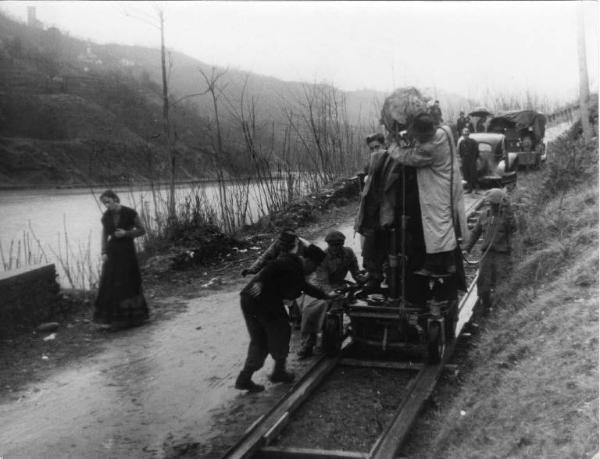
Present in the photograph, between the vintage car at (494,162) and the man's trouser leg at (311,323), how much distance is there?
12.9 m

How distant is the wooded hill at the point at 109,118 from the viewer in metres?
18.3

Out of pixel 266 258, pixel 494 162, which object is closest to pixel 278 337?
pixel 266 258

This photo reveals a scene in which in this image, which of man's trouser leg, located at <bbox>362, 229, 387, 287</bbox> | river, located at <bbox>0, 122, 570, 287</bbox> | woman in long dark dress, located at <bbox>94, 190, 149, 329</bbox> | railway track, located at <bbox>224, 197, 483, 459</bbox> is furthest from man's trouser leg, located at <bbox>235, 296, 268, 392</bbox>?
river, located at <bbox>0, 122, 570, 287</bbox>

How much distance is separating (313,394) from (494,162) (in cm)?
1569

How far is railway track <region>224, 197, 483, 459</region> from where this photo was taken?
4957mm

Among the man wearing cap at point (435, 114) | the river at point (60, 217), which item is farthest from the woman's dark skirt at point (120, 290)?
the man wearing cap at point (435, 114)

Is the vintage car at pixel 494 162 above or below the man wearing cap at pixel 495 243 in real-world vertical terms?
above

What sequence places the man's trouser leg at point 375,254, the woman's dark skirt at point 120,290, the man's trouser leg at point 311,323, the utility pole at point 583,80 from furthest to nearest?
the utility pole at point 583,80 → the woman's dark skirt at point 120,290 → the man's trouser leg at point 311,323 → the man's trouser leg at point 375,254

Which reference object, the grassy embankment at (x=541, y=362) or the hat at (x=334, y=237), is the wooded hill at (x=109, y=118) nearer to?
the hat at (x=334, y=237)

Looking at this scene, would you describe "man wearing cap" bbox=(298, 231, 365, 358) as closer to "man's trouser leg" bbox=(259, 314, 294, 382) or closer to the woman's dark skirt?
"man's trouser leg" bbox=(259, 314, 294, 382)

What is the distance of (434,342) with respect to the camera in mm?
6617

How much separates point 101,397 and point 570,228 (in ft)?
20.6

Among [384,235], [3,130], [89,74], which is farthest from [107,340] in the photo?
[89,74]

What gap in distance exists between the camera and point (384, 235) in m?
7.10
